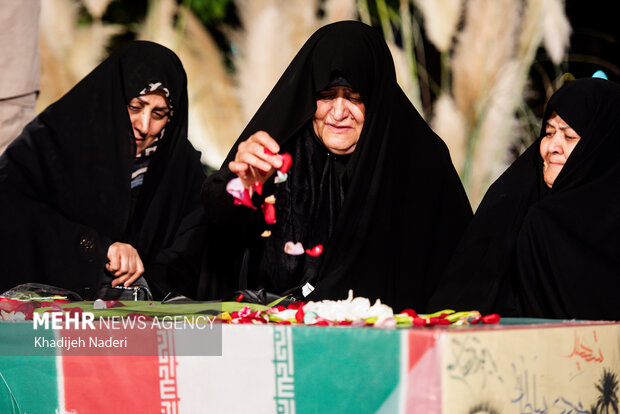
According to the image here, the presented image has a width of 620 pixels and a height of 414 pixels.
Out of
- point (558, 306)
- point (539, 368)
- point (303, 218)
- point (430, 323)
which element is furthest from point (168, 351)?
A: point (558, 306)

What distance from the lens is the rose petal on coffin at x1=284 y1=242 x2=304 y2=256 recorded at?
215 cm

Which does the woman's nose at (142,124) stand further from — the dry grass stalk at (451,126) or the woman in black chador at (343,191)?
the dry grass stalk at (451,126)

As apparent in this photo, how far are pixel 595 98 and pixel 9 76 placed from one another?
2.45 meters

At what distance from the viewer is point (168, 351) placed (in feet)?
4.45

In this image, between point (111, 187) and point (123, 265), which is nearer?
point (123, 265)

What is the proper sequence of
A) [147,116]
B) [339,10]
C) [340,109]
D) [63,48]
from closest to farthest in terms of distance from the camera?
[340,109]
[147,116]
[339,10]
[63,48]

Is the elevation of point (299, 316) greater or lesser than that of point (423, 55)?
lesser

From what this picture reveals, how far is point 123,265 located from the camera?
2.52 metres

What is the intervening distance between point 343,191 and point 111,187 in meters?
0.98

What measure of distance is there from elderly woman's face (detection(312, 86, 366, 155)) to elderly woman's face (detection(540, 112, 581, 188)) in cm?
54

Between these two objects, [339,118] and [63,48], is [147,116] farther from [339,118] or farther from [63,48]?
[63,48]

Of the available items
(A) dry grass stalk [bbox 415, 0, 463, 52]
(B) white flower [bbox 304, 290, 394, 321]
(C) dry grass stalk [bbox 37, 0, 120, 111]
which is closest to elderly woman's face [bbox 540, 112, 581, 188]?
(B) white flower [bbox 304, 290, 394, 321]

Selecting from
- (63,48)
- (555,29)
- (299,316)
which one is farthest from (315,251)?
(63,48)

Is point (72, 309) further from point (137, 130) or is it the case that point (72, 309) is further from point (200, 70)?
point (200, 70)
